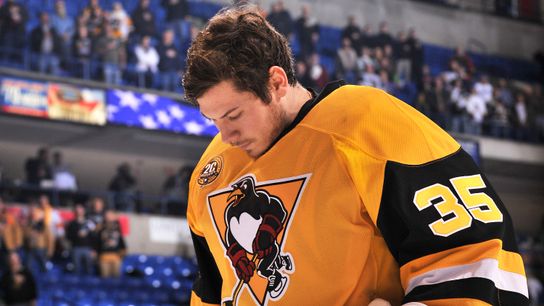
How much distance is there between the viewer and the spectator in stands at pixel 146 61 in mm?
11758

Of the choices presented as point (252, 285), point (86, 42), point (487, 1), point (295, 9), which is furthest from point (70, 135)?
point (252, 285)

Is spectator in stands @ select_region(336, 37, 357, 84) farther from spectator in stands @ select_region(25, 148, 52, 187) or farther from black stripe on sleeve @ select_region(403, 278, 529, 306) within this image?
black stripe on sleeve @ select_region(403, 278, 529, 306)

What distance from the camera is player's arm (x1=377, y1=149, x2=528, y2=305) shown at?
65.9 inches

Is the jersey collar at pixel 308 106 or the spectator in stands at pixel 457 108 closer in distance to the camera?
the jersey collar at pixel 308 106

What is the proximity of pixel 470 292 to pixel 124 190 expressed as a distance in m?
10.4

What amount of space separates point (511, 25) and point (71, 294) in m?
12.6

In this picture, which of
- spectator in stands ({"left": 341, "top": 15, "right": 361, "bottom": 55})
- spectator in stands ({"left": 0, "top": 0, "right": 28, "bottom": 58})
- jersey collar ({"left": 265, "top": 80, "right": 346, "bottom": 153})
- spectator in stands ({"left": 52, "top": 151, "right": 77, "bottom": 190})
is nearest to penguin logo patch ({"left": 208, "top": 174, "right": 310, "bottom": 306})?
jersey collar ({"left": 265, "top": 80, "right": 346, "bottom": 153})

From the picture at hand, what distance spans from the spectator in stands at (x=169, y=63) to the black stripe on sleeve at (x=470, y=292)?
1047cm

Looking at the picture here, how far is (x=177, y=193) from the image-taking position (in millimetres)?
12164

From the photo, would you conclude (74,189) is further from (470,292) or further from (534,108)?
(470,292)

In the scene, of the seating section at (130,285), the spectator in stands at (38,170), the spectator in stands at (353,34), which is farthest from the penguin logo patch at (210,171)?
the spectator in stands at (353,34)

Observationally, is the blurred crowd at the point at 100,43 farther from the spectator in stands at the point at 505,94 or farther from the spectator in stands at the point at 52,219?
the spectator in stands at the point at 505,94

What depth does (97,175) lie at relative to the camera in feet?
44.1

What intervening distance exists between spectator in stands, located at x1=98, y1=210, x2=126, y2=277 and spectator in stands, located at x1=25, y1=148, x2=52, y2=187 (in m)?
1.45
